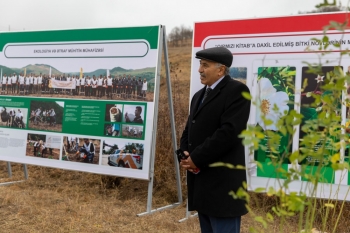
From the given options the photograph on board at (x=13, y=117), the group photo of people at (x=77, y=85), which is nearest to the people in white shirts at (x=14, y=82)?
the group photo of people at (x=77, y=85)

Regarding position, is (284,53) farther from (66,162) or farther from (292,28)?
(66,162)

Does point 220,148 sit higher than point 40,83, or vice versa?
point 40,83

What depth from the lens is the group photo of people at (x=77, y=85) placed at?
5.00 metres

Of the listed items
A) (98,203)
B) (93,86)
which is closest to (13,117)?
(93,86)

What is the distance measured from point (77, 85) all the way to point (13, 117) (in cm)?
115

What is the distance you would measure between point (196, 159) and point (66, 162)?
2.98 meters

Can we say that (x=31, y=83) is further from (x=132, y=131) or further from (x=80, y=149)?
(x=132, y=131)

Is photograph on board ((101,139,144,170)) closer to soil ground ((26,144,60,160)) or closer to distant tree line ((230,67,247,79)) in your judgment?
soil ground ((26,144,60,160))

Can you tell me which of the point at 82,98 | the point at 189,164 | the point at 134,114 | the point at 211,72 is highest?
the point at 211,72

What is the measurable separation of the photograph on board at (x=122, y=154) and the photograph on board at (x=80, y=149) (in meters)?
0.12

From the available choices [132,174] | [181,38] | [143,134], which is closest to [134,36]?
[143,134]

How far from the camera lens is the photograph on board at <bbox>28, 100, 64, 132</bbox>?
554 centimetres

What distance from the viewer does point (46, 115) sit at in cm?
565

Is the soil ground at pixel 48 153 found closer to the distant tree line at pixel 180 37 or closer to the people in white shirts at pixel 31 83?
the people in white shirts at pixel 31 83
